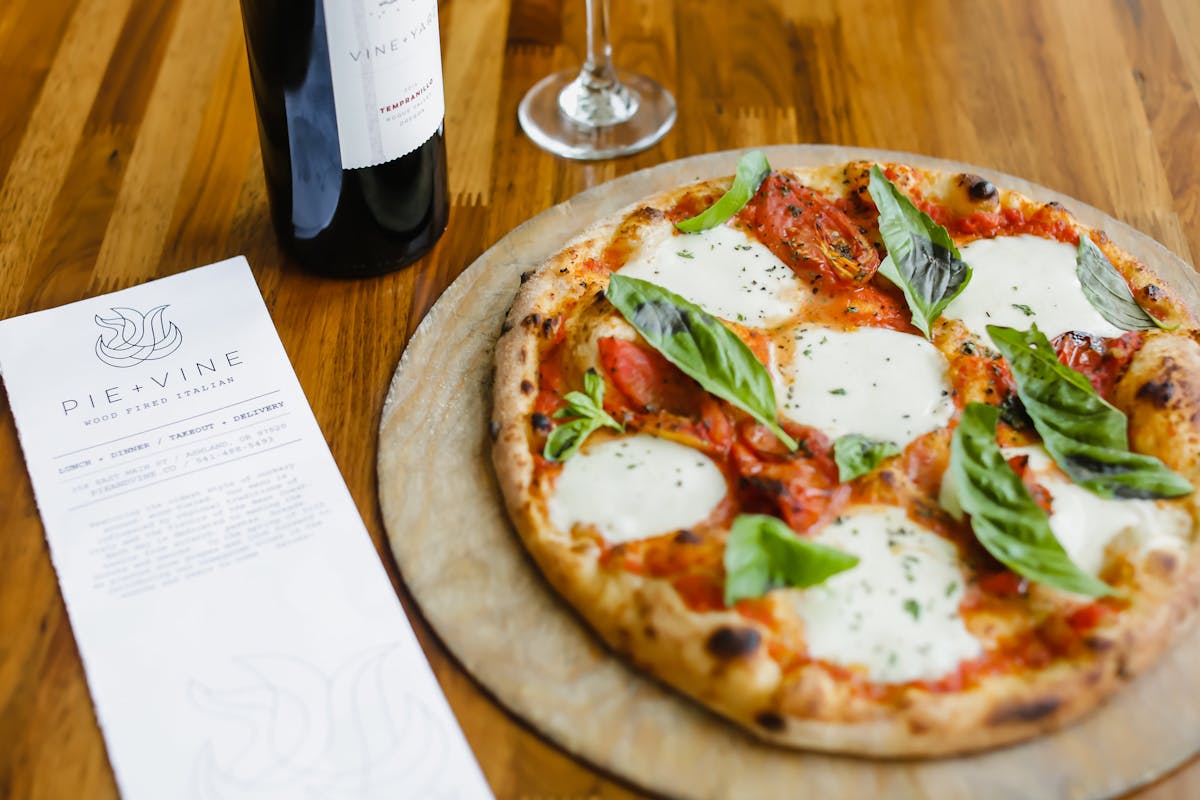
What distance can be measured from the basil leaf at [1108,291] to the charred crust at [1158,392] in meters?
0.13

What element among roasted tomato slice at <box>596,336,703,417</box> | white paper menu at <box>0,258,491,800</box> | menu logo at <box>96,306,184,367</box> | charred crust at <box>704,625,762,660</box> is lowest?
white paper menu at <box>0,258,491,800</box>

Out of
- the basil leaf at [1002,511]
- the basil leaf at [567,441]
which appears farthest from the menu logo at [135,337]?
the basil leaf at [1002,511]

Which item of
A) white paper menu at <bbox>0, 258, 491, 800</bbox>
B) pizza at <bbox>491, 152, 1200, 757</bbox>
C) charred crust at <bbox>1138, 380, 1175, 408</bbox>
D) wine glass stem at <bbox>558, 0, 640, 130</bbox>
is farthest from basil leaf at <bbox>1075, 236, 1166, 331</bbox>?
white paper menu at <bbox>0, 258, 491, 800</bbox>

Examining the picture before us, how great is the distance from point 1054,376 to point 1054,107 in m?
0.87

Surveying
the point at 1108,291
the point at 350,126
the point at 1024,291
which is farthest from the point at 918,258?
the point at 350,126

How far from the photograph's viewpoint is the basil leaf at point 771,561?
1.11 m

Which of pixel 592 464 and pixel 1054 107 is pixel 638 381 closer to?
pixel 592 464

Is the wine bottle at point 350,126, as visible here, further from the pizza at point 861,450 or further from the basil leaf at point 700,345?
the basil leaf at point 700,345

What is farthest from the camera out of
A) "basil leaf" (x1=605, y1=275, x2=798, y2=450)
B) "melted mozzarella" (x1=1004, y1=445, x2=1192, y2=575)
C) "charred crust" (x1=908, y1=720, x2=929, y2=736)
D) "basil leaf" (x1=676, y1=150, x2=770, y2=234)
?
"basil leaf" (x1=676, y1=150, x2=770, y2=234)

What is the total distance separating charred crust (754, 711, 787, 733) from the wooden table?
39 cm

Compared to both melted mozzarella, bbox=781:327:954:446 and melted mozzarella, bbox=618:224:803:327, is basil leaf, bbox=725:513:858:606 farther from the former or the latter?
melted mozzarella, bbox=618:224:803:327

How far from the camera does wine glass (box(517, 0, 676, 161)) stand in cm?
186

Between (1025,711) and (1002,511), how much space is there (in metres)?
0.20

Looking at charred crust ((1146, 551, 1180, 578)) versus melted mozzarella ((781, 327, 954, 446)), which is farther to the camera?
melted mozzarella ((781, 327, 954, 446))
